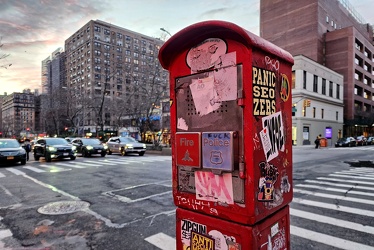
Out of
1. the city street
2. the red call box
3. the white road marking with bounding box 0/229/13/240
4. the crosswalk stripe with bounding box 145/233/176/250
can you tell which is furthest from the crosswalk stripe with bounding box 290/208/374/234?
the white road marking with bounding box 0/229/13/240

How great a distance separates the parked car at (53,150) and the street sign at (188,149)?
17.3 meters

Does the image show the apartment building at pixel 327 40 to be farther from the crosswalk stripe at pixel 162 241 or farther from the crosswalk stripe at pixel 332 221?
the crosswalk stripe at pixel 162 241

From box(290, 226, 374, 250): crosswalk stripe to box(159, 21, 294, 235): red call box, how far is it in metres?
2.11

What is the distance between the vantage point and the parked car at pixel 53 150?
55.9 ft

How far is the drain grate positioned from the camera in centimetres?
548

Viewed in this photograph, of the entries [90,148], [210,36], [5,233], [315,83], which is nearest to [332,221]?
[210,36]

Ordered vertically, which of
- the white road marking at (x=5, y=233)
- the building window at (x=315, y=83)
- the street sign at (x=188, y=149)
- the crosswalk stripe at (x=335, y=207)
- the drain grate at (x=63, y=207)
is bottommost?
the drain grate at (x=63, y=207)

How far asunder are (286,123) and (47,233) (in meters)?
4.29

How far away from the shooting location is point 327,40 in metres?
52.3

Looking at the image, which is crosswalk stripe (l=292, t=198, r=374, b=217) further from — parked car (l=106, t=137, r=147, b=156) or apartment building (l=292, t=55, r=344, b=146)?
apartment building (l=292, t=55, r=344, b=146)

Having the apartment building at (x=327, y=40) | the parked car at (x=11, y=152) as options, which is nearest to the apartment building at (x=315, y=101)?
the apartment building at (x=327, y=40)

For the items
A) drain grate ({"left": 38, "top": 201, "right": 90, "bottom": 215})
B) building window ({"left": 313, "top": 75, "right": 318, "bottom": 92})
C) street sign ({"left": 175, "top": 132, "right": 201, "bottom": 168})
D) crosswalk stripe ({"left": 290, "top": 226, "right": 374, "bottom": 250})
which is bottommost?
drain grate ({"left": 38, "top": 201, "right": 90, "bottom": 215})

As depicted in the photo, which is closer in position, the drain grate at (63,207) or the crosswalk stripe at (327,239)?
the crosswalk stripe at (327,239)

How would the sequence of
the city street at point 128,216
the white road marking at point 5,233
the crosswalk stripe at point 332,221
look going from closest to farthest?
the city street at point 128,216
the white road marking at point 5,233
the crosswalk stripe at point 332,221
